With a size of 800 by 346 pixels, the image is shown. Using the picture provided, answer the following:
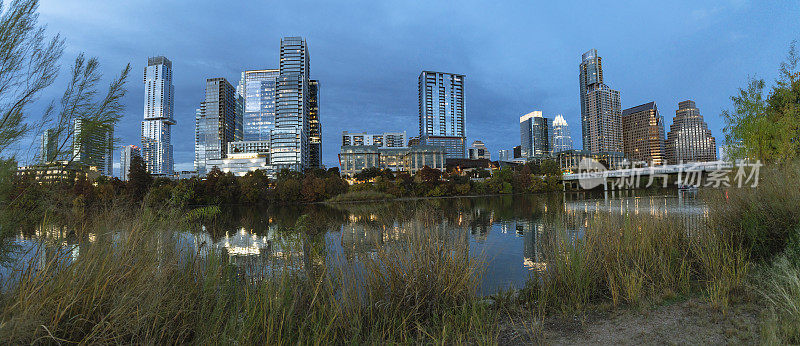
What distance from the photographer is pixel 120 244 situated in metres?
3.93

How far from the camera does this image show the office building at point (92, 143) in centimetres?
479

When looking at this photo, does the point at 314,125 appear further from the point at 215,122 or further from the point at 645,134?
the point at 645,134

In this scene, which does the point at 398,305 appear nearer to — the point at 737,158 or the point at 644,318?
the point at 644,318

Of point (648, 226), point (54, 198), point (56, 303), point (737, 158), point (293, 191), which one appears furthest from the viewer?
point (293, 191)

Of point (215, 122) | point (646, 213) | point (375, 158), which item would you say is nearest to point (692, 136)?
point (375, 158)

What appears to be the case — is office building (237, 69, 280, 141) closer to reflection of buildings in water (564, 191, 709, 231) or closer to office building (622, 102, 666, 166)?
reflection of buildings in water (564, 191, 709, 231)

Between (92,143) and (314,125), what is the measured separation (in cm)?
17305

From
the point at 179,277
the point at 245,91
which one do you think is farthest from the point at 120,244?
the point at 245,91

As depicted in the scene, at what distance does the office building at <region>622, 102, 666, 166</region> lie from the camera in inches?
6838

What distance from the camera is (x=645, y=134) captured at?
185000 millimetres

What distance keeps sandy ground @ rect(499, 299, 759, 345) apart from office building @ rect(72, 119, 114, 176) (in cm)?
639

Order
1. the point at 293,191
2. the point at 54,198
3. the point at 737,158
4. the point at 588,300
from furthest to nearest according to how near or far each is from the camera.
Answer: the point at 293,191
the point at 737,158
the point at 588,300
the point at 54,198

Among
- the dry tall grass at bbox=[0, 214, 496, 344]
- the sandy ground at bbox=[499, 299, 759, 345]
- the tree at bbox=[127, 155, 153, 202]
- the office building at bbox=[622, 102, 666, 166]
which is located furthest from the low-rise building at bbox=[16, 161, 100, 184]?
the office building at bbox=[622, 102, 666, 166]

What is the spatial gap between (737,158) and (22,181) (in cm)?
2765
